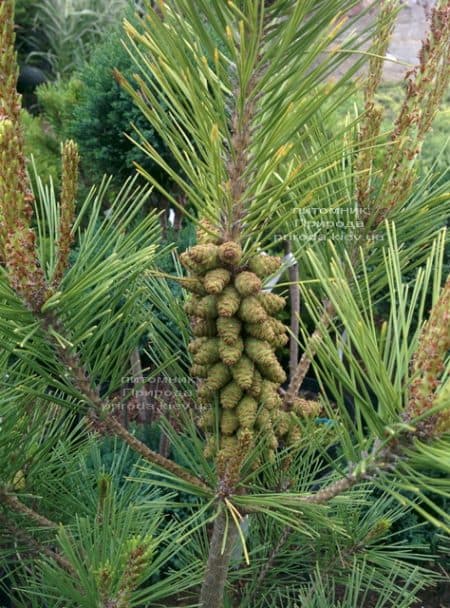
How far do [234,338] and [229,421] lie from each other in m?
0.11

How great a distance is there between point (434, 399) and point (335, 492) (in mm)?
196

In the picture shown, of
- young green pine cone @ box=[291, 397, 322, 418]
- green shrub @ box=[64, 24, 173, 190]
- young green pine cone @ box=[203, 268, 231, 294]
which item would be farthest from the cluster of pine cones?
green shrub @ box=[64, 24, 173, 190]

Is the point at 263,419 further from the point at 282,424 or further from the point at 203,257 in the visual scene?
the point at 203,257

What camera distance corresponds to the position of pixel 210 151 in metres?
0.62

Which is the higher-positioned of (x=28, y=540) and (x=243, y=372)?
(x=243, y=372)

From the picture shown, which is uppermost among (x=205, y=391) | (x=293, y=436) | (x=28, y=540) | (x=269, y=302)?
(x=269, y=302)

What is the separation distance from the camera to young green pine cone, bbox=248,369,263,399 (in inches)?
27.5

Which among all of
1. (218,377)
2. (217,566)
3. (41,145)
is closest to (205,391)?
(218,377)

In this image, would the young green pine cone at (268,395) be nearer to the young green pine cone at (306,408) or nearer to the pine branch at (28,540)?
the young green pine cone at (306,408)

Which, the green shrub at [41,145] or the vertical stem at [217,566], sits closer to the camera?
the vertical stem at [217,566]

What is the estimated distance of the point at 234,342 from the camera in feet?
2.20

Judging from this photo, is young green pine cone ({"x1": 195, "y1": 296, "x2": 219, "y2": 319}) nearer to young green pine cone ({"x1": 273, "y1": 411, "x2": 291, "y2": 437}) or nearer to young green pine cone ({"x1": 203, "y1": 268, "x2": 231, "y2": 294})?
young green pine cone ({"x1": 203, "y1": 268, "x2": 231, "y2": 294})

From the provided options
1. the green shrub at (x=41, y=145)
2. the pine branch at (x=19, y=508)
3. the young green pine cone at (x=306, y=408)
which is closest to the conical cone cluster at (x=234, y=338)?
the young green pine cone at (x=306, y=408)

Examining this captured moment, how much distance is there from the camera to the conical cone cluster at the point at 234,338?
0.66m
